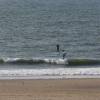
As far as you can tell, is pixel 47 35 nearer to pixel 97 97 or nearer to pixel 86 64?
pixel 86 64

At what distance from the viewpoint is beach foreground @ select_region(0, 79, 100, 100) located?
2281cm

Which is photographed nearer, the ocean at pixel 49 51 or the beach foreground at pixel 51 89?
the beach foreground at pixel 51 89

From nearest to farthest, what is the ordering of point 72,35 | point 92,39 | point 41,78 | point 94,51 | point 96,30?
point 41,78 → point 94,51 → point 92,39 → point 72,35 → point 96,30

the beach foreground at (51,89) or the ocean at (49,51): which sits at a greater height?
the beach foreground at (51,89)

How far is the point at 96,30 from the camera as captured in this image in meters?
71.8

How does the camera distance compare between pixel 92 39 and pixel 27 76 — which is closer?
pixel 27 76

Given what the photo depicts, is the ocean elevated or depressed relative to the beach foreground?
depressed

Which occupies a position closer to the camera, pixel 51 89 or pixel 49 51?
pixel 51 89

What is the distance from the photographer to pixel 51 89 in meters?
24.7

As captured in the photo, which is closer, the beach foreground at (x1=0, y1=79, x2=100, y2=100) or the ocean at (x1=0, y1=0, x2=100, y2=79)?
the beach foreground at (x1=0, y1=79, x2=100, y2=100)

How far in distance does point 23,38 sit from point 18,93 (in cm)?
4078

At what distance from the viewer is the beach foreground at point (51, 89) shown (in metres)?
22.8

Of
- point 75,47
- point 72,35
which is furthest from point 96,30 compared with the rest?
point 75,47

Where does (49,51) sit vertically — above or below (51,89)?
below
